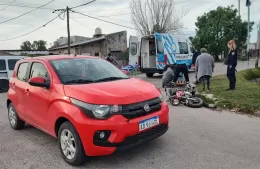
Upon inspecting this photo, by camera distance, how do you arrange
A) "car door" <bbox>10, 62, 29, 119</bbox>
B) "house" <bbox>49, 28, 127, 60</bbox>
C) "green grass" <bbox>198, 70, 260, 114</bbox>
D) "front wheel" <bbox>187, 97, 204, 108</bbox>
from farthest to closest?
"house" <bbox>49, 28, 127, 60</bbox>
"front wheel" <bbox>187, 97, 204, 108</bbox>
"green grass" <bbox>198, 70, 260, 114</bbox>
"car door" <bbox>10, 62, 29, 119</bbox>

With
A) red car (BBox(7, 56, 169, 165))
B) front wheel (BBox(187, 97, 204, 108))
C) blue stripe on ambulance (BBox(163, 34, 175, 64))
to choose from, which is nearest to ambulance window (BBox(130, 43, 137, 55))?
blue stripe on ambulance (BBox(163, 34, 175, 64))

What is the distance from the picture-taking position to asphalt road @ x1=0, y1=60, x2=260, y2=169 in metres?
3.68

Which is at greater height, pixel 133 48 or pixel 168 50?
pixel 133 48

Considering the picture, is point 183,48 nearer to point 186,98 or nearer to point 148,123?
point 186,98

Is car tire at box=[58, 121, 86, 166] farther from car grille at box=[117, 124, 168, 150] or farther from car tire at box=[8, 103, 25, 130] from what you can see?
car tire at box=[8, 103, 25, 130]

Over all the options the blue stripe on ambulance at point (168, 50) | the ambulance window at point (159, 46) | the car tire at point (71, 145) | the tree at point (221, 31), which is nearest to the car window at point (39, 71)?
the car tire at point (71, 145)

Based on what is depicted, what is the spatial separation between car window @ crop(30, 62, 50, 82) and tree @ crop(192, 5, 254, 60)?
3433 cm

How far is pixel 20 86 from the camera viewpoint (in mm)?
5035

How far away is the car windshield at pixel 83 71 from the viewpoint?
4171 millimetres

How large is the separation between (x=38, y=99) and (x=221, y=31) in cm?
3601

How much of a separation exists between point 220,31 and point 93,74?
116 feet

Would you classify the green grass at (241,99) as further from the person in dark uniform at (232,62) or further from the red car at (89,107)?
the red car at (89,107)

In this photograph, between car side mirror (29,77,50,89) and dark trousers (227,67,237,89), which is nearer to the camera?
car side mirror (29,77,50,89)

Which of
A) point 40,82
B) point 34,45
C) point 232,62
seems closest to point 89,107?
point 40,82
